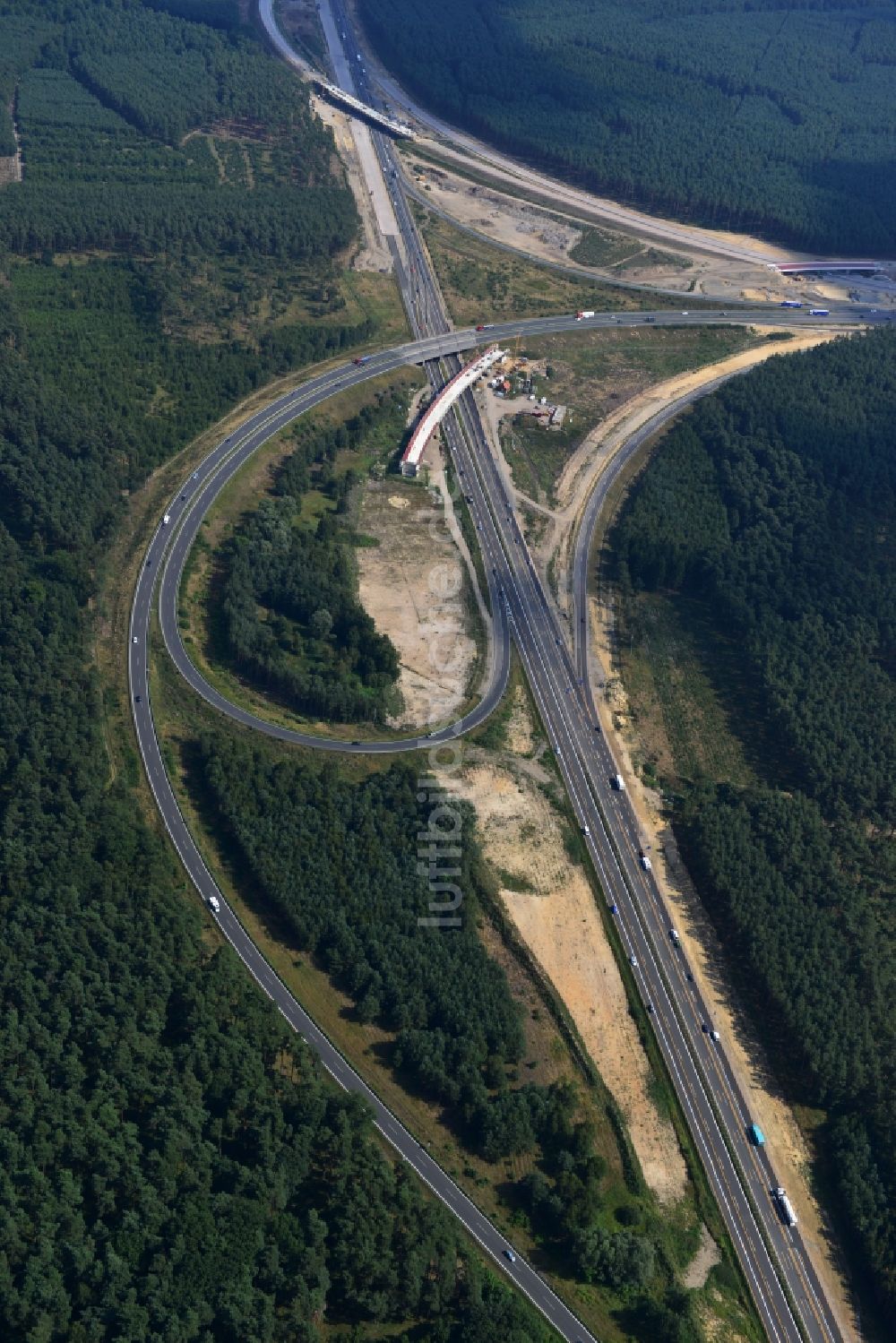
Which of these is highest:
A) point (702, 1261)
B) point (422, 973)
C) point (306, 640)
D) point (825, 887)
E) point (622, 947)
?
point (306, 640)

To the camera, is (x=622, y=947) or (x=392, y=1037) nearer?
(x=392, y=1037)

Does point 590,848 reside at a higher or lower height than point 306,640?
lower

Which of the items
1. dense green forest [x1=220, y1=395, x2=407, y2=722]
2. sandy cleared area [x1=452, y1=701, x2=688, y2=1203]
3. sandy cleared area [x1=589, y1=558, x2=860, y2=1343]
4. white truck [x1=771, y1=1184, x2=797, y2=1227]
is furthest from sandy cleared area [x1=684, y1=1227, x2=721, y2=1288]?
dense green forest [x1=220, y1=395, x2=407, y2=722]

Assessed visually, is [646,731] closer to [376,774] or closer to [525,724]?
[525,724]

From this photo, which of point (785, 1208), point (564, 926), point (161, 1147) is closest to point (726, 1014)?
point (564, 926)

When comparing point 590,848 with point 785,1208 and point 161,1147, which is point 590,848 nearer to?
point 785,1208
